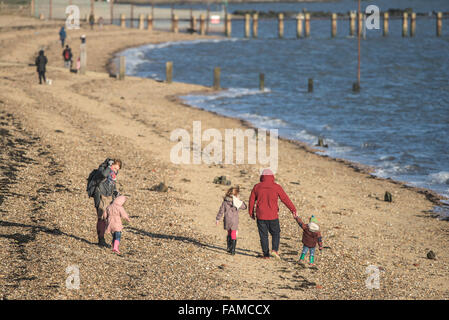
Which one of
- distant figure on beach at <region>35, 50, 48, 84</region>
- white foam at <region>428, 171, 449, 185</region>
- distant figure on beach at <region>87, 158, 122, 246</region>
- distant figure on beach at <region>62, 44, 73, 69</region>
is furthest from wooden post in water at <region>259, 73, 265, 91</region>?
distant figure on beach at <region>87, 158, 122, 246</region>

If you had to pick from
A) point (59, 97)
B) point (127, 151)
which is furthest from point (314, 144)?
point (59, 97)

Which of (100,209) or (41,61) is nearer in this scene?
(100,209)

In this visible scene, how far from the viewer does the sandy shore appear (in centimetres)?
1059

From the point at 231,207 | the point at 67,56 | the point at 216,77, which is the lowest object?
the point at 231,207

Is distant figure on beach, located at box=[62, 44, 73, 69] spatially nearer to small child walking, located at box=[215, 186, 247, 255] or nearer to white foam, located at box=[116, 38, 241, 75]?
white foam, located at box=[116, 38, 241, 75]

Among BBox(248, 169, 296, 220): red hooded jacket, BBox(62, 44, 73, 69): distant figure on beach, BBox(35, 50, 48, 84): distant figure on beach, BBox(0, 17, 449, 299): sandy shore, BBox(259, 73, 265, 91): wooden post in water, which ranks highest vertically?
BBox(62, 44, 73, 69): distant figure on beach

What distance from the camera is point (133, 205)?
49.2 feet

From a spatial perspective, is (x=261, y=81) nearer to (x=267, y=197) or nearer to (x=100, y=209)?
(x=267, y=197)

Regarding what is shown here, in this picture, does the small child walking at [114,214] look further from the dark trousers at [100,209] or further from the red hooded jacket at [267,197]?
the red hooded jacket at [267,197]

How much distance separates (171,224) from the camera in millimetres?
13961

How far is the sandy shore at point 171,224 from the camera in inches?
417

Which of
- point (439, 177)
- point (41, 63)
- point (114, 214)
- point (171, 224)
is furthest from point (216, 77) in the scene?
point (114, 214)

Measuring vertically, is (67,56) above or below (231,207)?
above

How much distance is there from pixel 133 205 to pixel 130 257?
3.49 meters
